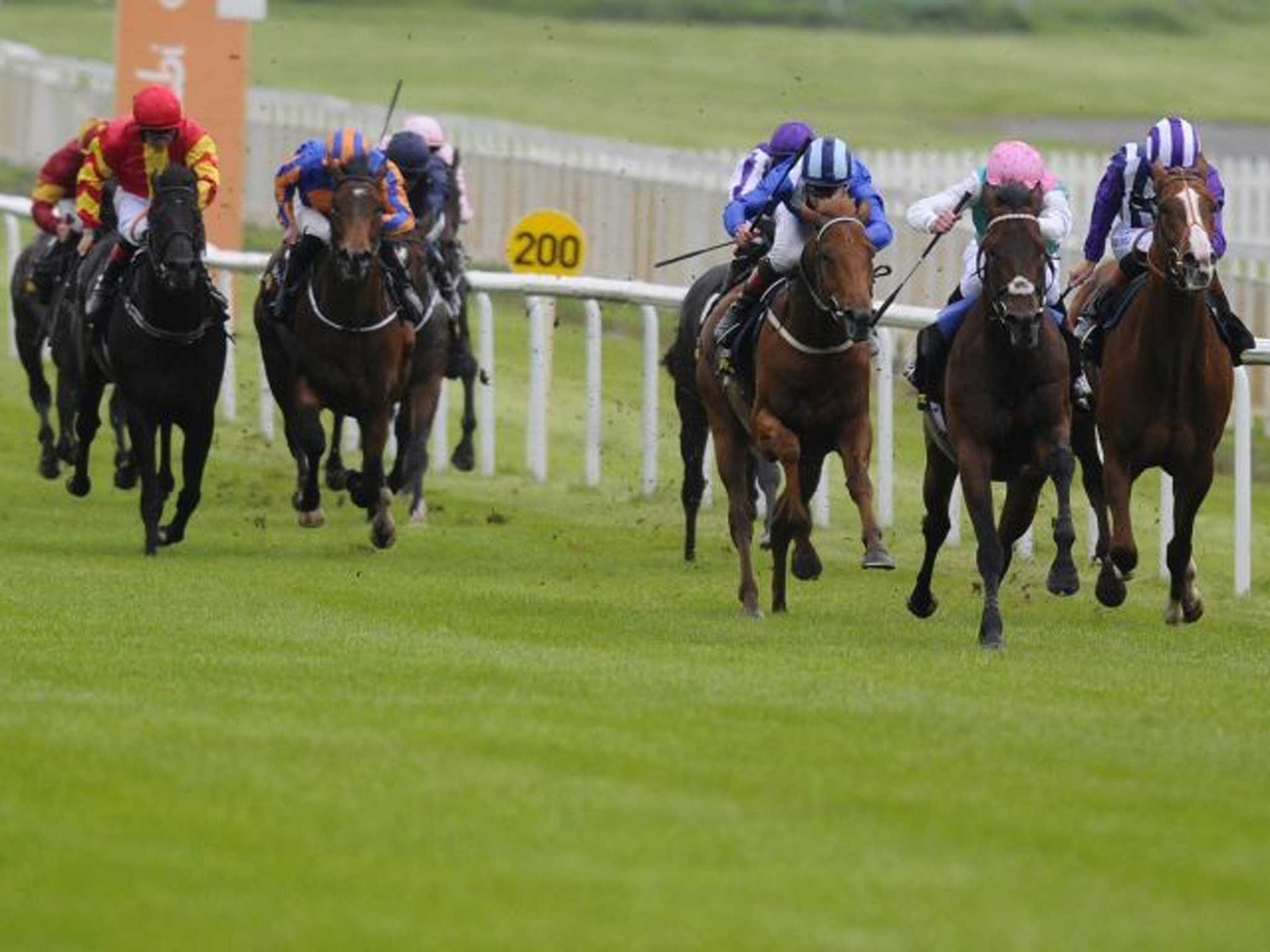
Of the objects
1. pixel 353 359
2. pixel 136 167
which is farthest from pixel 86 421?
pixel 353 359

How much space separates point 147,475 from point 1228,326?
463 centimetres

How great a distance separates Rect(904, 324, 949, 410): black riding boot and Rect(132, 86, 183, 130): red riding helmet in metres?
3.75

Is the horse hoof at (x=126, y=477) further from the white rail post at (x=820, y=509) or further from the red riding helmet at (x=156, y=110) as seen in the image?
the white rail post at (x=820, y=509)

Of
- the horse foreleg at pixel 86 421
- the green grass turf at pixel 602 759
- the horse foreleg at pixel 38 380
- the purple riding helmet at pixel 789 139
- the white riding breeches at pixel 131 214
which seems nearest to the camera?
the green grass turf at pixel 602 759

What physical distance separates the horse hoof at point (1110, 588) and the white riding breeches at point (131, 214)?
4362 mm

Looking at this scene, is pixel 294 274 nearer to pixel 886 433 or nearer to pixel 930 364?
pixel 886 433

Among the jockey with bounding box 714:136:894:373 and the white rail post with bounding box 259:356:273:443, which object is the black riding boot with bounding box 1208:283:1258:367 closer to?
the jockey with bounding box 714:136:894:373

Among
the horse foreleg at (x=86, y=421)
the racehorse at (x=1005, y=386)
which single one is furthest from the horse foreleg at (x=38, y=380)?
the racehorse at (x=1005, y=386)

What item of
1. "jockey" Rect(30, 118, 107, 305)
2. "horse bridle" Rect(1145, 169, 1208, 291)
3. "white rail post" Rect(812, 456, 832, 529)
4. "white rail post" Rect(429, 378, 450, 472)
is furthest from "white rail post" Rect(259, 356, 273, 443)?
"horse bridle" Rect(1145, 169, 1208, 291)

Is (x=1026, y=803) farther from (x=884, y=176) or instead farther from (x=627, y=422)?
(x=884, y=176)

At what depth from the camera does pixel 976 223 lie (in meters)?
12.6

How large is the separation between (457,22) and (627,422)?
137 feet

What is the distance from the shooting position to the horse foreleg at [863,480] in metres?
12.3

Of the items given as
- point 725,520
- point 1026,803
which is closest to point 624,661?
point 1026,803
